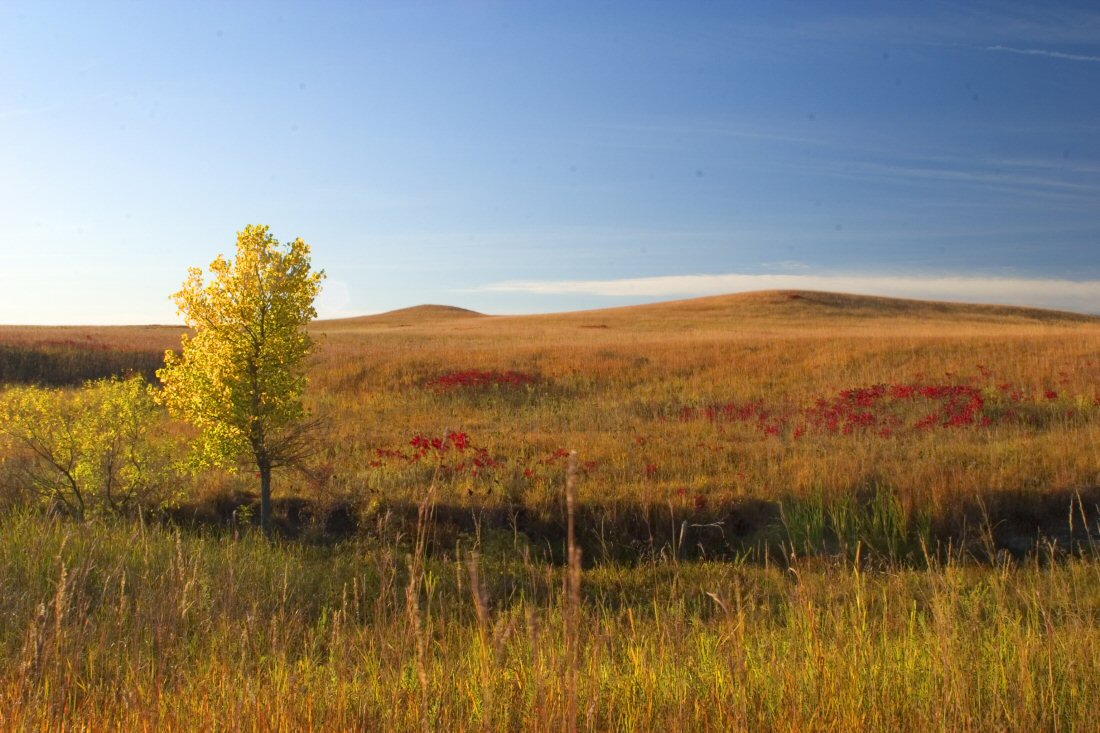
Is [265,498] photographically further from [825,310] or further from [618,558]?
[825,310]

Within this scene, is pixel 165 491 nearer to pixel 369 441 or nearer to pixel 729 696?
→ pixel 369 441

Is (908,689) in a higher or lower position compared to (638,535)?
higher

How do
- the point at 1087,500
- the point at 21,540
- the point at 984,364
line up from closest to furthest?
the point at 21,540 < the point at 1087,500 < the point at 984,364

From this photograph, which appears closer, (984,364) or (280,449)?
(280,449)

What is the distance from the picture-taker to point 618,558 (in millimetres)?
10406

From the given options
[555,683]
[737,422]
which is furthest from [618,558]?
[555,683]

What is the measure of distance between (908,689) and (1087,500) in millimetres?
9669

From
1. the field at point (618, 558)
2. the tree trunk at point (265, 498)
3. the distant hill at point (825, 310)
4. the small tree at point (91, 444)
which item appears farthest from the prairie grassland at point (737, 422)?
the distant hill at point (825, 310)

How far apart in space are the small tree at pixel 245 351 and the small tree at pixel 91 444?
0.80 metres

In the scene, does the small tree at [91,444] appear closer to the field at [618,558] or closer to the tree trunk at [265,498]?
the field at [618,558]

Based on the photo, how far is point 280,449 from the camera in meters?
11.3

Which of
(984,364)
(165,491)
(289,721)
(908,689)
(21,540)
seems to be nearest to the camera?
(289,721)

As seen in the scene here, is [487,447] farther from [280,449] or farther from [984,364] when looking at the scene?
[984,364]

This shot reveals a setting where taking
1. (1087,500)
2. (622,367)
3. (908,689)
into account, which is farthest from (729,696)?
(622,367)
